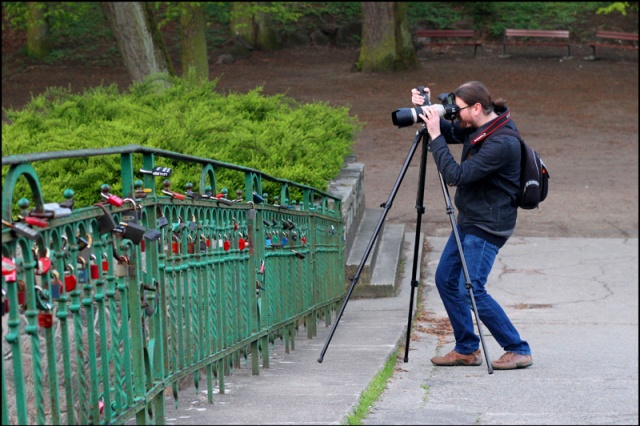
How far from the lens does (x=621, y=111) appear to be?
72.4ft

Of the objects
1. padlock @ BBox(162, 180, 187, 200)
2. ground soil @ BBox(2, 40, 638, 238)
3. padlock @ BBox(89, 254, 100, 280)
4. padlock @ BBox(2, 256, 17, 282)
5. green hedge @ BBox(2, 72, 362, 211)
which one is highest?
padlock @ BBox(2, 256, 17, 282)

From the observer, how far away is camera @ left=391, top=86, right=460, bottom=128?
18.3ft

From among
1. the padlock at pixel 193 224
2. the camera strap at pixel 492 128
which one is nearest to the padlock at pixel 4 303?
the padlock at pixel 193 224

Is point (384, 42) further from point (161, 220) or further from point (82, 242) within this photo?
point (82, 242)

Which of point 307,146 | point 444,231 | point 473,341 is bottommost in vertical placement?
point 444,231

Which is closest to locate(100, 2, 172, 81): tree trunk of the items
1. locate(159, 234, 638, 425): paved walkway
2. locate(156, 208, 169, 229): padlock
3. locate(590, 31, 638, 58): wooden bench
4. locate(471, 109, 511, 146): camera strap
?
locate(159, 234, 638, 425): paved walkway

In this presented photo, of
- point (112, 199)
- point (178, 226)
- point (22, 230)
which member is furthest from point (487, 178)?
point (22, 230)

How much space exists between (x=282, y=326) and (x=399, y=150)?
39.6 ft

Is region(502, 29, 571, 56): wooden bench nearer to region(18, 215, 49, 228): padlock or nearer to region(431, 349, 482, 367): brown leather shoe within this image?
region(431, 349, 482, 367): brown leather shoe

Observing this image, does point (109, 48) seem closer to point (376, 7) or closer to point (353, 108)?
point (376, 7)

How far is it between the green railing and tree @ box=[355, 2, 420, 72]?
2060cm

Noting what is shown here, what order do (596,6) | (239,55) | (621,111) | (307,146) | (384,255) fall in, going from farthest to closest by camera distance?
1. (596,6)
2. (239,55)
3. (621,111)
4. (384,255)
5. (307,146)

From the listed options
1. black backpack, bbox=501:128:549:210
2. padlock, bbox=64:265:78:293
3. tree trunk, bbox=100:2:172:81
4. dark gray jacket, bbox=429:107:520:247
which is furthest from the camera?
tree trunk, bbox=100:2:172:81

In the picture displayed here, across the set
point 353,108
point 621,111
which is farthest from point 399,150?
point 621,111
